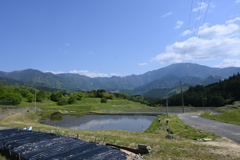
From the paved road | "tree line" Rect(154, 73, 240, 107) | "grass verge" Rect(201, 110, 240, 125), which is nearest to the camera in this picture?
the paved road

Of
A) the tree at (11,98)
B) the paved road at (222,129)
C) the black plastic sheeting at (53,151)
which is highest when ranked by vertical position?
the tree at (11,98)

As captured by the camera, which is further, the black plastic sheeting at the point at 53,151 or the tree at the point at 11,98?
the tree at the point at 11,98

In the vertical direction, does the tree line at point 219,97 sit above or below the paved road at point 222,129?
above

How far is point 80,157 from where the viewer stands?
375 inches

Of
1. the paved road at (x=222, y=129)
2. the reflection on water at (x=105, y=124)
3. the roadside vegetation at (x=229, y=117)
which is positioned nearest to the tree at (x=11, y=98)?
the reflection on water at (x=105, y=124)

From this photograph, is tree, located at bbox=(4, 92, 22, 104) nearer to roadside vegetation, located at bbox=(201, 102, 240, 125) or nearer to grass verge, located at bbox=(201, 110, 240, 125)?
roadside vegetation, located at bbox=(201, 102, 240, 125)

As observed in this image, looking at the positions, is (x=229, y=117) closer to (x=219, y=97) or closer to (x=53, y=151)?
(x=53, y=151)

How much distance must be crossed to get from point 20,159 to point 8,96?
251 feet

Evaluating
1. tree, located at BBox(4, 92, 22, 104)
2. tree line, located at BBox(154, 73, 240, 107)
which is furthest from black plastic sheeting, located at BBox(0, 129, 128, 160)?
tree line, located at BBox(154, 73, 240, 107)

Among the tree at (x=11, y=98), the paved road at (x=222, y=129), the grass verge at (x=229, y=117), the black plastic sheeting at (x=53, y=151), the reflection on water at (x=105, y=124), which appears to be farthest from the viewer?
the tree at (x=11, y=98)

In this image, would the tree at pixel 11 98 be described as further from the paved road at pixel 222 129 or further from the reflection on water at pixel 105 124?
the paved road at pixel 222 129

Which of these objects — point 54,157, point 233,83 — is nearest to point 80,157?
point 54,157

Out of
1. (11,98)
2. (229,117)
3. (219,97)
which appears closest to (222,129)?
(229,117)

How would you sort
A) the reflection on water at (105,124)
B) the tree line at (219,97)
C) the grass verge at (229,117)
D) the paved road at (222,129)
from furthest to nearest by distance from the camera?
1. the tree line at (219,97)
2. the reflection on water at (105,124)
3. the grass verge at (229,117)
4. the paved road at (222,129)
